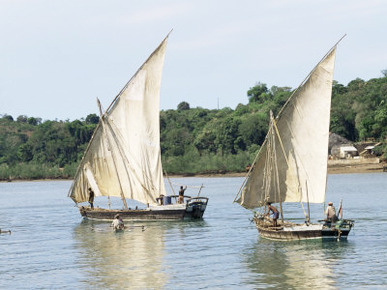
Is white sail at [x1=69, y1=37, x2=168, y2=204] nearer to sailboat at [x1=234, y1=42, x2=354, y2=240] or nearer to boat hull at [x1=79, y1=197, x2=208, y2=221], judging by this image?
boat hull at [x1=79, y1=197, x2=208, y2=221]

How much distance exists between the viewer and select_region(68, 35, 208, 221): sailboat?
203 feet

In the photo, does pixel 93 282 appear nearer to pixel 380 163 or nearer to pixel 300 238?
pixel 300 238

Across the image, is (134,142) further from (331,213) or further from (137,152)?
(331,213)

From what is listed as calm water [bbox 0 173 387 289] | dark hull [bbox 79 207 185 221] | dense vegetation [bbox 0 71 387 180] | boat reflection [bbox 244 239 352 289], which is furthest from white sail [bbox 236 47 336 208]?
dense vegetation [bbox 0 71 387 180]

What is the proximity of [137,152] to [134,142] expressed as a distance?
32.2 inches

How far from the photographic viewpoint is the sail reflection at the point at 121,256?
36.7m

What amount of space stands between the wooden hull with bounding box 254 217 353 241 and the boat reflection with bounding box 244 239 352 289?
394 mm

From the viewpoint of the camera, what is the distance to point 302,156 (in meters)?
45.6

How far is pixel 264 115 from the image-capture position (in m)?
180

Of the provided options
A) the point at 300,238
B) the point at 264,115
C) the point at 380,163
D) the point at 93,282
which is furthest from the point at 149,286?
the point at 264,115

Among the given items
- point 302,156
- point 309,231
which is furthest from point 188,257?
point 302,156

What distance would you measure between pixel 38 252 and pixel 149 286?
48.5ft

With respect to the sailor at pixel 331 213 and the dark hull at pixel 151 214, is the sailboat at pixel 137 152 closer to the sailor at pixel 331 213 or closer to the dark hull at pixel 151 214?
the dark hull at pixel 151 214

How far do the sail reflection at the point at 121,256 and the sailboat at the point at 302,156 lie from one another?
24.0ft
